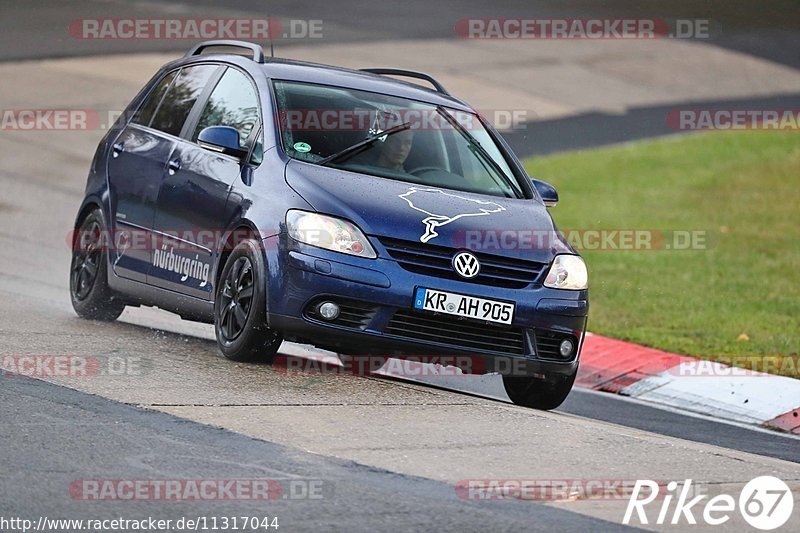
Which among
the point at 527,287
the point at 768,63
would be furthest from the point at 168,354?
the point at 768,63

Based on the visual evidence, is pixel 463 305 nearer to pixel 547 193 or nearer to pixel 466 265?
pixel 466 265

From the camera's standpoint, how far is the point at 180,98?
34.3 feet

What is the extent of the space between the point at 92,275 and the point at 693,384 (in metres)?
4.14

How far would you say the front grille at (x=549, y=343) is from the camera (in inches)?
348

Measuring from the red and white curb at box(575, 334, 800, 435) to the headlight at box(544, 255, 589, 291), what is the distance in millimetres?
1997

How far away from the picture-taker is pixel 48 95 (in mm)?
21266

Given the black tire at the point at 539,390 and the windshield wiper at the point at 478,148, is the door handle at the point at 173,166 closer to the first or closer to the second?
the windshield wiper at the point at 478,148

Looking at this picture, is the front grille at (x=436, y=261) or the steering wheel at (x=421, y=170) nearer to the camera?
the front grille at (x=436, y=261)

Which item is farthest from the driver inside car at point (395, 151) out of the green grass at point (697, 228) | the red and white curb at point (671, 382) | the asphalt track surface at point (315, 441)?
the green grass at point (697, 228)

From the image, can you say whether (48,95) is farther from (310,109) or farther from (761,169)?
(310,109)

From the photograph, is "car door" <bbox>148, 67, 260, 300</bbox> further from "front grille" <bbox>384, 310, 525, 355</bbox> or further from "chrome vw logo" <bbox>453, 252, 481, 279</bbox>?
"chrome vw logo" <bbox>453, 252, 481, 279</bbox>

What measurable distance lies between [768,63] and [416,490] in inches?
967

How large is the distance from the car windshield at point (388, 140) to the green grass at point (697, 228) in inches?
120

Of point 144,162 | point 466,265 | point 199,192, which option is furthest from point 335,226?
point 144,162
